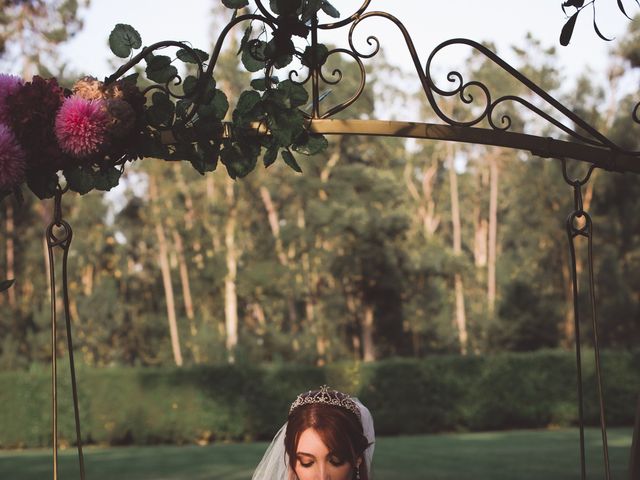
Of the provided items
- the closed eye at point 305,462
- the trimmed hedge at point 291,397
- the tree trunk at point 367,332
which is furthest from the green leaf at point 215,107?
the tree trunk at point 367,332

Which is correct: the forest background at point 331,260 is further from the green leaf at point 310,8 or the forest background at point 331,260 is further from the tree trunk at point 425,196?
the green leaf at point 310,8

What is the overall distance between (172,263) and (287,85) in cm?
3845

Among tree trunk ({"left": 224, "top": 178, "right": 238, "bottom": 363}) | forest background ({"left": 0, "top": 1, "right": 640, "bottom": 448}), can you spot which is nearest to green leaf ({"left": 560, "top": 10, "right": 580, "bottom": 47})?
forest background ({"left": 0, "top": 1, "right": 640, "bottom": 448})

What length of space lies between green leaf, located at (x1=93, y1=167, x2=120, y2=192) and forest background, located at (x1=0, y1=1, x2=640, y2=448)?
88.7ft

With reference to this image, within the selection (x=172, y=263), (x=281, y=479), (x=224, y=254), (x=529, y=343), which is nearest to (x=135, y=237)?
(x=172, y=263)

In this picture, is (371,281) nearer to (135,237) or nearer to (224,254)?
(224,254)

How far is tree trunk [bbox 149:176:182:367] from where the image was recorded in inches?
Answer: 1476

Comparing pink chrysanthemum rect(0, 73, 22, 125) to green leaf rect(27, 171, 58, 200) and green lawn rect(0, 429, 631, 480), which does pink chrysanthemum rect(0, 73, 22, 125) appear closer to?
green leaf rect(27, 171, 58, 200)

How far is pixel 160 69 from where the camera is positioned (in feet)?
9.98

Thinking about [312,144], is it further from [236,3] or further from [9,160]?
[9,160]

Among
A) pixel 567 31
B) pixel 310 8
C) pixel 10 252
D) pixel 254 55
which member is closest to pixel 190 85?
pixel 254 55

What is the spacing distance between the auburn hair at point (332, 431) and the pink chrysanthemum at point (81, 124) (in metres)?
1.14

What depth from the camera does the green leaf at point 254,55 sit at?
3006mm

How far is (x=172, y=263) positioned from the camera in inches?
1613
